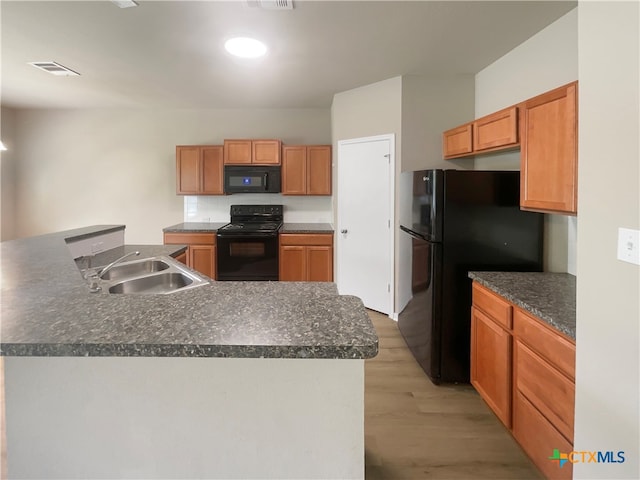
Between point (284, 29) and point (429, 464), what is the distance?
2.89 m

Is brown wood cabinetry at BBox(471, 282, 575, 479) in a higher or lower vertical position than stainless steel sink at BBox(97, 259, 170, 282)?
lower

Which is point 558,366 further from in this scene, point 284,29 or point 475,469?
point 284,29

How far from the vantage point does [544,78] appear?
98.4 inches

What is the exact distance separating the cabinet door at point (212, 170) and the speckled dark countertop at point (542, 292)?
11.7 feet

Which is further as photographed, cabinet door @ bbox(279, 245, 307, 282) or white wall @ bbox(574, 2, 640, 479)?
cabinet door @ bbox(279, 245, 307, 282)

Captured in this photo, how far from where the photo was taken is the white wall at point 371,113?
3510 millimetres

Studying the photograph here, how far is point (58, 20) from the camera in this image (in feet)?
7.92

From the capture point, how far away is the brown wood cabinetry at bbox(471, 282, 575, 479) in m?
1.47

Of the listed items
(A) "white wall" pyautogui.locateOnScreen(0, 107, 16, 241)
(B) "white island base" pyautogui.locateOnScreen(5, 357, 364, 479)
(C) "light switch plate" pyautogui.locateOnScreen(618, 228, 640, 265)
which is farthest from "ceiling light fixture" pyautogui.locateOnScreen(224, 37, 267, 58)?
(A) "white wall" pyautogui.locateOnScreen(0, 107, 16, 241)

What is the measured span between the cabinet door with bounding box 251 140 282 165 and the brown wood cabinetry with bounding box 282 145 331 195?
0.10 m

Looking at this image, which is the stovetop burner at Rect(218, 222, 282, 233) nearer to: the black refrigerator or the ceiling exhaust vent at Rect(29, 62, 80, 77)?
the ceiling exhaust vent at Rect(29, 62, 80, 77)

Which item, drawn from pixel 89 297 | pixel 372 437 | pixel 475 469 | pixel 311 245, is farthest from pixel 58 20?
pixel 475 469

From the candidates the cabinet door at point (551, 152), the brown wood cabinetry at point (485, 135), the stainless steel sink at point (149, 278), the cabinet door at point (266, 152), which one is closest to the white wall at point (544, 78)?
the brown wood cabinetry at point (485, 135)

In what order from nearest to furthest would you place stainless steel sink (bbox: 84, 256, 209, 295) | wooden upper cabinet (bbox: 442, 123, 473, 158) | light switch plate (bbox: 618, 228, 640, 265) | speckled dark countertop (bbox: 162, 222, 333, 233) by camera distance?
light switch plate (bbox: 618, 228, 640, 265)
stainless steel sink (bbox: 84, 256, 209, 295)
wooden upper cabinet (bbox: 442, 123, 473, 158)
speckled dark countertop (bbox: 162, 222, 333, 233)
